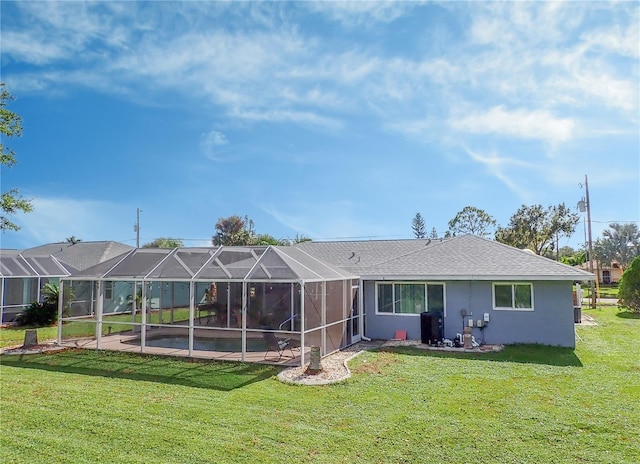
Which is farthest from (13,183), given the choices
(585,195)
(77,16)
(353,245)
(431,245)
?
(585,195)

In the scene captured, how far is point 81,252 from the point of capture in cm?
2614

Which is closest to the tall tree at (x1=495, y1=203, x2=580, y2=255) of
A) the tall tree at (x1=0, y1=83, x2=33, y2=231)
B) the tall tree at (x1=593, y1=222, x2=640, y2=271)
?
the tall tree at (x1=593, y1=222, x2=640, y2=271)

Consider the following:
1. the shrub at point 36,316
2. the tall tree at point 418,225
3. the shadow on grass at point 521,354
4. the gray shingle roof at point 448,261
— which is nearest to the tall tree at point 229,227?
the tall tree at point 418,225

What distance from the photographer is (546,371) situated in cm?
899

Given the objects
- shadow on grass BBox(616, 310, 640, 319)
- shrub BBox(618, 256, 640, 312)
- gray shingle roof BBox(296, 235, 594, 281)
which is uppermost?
gray shingle roof BBox(296, 235, 594, 281)

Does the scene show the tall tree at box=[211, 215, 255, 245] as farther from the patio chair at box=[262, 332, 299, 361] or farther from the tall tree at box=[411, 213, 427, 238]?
the patio chair at box=[262, 332, 299, 361]

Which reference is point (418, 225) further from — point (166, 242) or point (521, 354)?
point (521, 354)

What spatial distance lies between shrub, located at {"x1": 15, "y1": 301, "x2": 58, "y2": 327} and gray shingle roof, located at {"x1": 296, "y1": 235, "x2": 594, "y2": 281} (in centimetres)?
1127

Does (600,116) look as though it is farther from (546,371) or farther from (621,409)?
(621,409)

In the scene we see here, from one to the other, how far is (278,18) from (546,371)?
34.8ft

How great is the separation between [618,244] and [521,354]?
57193 millimetres

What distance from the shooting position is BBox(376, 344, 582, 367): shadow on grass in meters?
10.0

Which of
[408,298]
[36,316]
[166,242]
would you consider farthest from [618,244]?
[36,316]

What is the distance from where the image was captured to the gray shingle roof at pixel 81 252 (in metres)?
24.4
